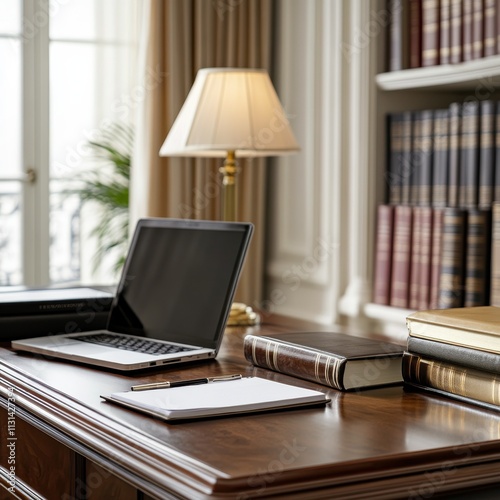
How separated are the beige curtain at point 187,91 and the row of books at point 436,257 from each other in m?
0.64

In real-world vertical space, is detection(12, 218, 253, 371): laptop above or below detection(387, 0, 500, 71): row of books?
below

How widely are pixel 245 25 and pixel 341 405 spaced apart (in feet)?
7.19

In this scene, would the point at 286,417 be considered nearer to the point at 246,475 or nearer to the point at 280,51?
the point at 246,475

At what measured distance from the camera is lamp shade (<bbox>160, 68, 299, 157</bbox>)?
6.73ft

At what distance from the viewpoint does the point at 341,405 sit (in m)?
1.24

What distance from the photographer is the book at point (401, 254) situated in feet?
8.38

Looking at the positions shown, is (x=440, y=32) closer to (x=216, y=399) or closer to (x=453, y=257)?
(x=453, y=257)

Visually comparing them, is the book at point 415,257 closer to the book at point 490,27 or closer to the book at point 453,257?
the book at point 453,257

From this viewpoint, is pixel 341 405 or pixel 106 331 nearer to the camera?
pixel 341 405

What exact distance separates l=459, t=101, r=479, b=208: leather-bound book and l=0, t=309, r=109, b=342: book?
3.45ft

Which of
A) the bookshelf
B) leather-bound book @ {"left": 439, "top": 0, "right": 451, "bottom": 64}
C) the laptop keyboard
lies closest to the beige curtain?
the bookshelf

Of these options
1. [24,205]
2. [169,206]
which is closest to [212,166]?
[169,206]

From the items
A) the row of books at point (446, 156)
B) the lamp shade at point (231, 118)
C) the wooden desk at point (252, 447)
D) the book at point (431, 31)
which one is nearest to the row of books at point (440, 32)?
the book at point (431, 31)

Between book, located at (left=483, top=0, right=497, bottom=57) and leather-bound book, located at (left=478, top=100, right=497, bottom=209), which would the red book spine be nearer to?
leather-bound book, located at (left=478, top=100, right=497, bottom=209)
